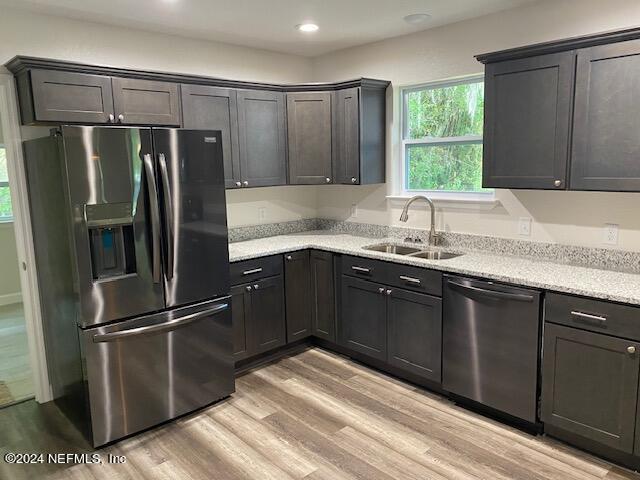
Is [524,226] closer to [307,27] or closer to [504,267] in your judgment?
[504,267]

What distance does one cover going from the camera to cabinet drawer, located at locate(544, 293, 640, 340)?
2.27m

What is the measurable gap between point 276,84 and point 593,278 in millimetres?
2723

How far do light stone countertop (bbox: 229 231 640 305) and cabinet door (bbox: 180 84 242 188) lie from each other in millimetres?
601

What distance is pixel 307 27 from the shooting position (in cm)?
349

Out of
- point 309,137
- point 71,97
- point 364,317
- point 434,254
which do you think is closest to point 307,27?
point 309,137

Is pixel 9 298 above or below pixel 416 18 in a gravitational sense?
below

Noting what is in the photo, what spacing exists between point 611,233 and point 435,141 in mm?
1430

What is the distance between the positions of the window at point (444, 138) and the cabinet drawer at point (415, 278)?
826 millimetres

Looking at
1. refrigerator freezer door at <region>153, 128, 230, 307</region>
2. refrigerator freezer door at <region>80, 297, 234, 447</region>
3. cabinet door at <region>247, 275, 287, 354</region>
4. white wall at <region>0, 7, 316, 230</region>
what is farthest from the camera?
cabinet door at <region>247, 275, 287, 354</region>

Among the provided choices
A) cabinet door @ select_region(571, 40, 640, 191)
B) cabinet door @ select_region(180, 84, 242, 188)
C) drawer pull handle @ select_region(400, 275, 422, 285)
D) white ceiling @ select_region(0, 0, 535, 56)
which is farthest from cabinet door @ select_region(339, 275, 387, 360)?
white ceiling @ select_region(0, 0, 535, 56)

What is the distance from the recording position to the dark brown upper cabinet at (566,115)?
2450 millimetres

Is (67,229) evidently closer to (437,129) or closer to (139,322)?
(139,322)

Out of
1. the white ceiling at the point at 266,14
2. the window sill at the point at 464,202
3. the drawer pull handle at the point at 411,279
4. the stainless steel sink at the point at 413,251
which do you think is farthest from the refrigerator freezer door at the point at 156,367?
the white ceiling at the point at 266,14

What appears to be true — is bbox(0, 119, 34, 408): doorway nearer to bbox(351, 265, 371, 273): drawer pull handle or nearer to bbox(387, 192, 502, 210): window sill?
bbox(351, 265, 371, 273): drawer pull handle
